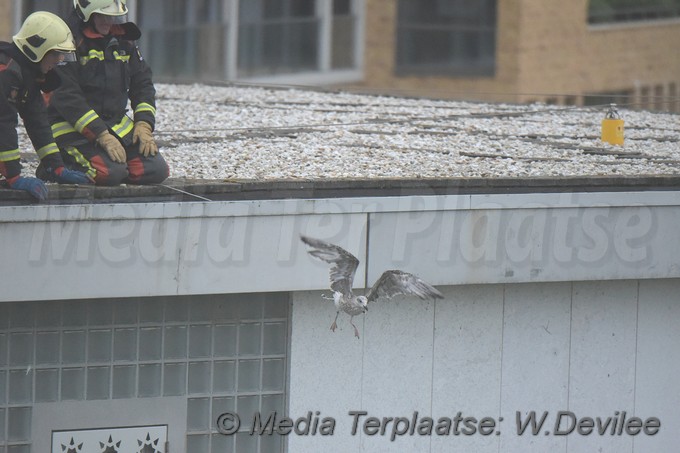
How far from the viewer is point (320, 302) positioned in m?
7.12

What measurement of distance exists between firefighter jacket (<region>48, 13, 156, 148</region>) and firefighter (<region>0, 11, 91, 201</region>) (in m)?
0.20

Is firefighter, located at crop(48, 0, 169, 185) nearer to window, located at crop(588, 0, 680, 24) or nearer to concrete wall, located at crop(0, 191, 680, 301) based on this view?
concrete wall, located at crop(0, 191, 680, 301)

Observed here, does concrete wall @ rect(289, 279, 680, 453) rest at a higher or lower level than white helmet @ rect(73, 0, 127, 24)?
lower

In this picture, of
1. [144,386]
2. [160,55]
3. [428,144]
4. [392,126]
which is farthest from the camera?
[160,55]

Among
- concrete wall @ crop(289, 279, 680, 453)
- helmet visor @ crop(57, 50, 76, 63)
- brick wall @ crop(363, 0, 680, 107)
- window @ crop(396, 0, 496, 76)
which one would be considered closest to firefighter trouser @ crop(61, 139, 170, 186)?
helmet visor @ crop(57, 50, 76, 63)

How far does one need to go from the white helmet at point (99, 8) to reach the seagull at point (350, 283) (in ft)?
5.58

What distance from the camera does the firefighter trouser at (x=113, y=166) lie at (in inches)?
273

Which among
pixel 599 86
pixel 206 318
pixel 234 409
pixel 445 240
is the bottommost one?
pixel 234 409

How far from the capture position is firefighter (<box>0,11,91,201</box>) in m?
6.55

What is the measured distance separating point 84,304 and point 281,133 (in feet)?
10.9

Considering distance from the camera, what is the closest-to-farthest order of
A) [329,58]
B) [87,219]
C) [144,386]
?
1. [87,219]
2. [144,386]
3. [329,58]

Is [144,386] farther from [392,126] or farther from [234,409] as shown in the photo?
[392,126]

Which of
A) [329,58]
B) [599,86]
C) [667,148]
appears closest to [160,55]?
[329,58]

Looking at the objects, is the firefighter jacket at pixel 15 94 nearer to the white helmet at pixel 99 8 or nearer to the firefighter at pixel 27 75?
the firefighter at pixel 27 75
